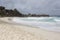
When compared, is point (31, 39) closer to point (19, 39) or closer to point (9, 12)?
point (19, 39)

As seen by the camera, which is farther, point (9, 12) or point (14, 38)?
point (9, 12)

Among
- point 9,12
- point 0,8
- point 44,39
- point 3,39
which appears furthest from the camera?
point 9,12

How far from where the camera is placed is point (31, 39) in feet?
23.7

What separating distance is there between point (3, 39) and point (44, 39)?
6.67 ft

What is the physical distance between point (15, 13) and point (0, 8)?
2103 cm

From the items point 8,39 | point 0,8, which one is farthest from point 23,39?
point 0,8

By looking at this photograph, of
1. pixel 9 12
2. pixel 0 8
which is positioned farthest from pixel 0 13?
pixel 9 12

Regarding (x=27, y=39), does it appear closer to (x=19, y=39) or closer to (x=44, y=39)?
(x=19, y=39)

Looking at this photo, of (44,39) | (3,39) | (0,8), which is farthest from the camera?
(0,8)

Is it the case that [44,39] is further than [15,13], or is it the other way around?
[15,13]

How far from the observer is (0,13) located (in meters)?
81.8

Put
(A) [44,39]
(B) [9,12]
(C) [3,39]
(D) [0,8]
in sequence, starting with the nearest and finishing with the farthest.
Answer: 1. (C) [3,39]
2. (A) [44,39]
3. (D) [0,8]
4. (B) [9,12]

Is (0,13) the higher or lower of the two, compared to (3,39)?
lower

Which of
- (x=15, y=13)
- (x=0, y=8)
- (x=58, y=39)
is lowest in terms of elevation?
(x=15, y=13)
